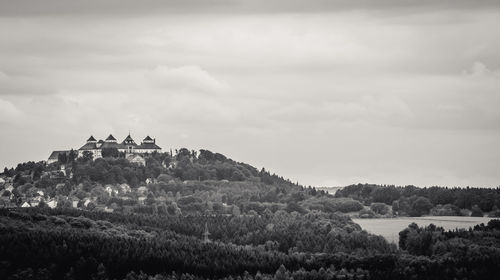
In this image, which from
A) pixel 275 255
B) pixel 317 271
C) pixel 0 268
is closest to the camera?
pixel 0 268

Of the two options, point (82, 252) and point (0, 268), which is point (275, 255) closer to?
point (82, 252)

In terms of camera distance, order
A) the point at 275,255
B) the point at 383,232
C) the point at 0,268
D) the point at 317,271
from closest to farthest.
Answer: the point at 0,268
the point at 317,271
the point at 275,255
the point at 383,232

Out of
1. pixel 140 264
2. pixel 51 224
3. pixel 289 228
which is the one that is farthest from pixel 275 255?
pixel 289 228

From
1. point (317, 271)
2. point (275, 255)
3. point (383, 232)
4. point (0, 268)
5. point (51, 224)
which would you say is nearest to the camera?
point (0, 268)

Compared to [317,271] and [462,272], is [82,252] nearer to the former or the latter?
[317,271]

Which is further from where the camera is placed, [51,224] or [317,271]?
[51,224]

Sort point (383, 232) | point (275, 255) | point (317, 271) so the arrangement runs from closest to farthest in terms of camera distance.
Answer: point (317, 271)
point (275, 255)
point (383, 232)

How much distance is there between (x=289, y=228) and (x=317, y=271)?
2766 inches

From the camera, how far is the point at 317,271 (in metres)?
125

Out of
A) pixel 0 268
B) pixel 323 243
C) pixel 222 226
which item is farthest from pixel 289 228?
pixel 0 268

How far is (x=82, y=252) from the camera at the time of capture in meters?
123

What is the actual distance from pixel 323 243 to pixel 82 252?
5509 cm

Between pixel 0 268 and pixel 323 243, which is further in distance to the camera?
pixel 323 243

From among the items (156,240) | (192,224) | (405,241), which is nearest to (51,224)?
(156,240)
